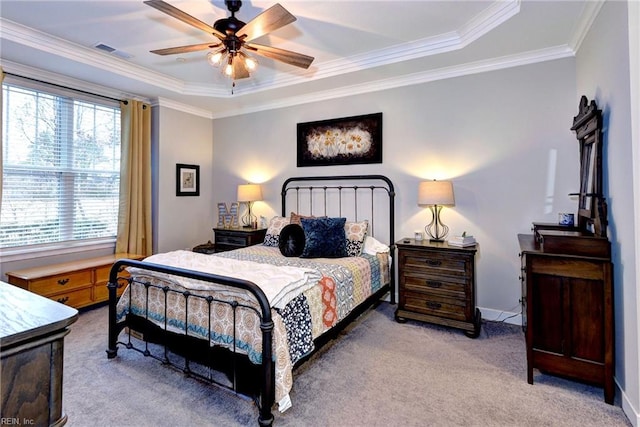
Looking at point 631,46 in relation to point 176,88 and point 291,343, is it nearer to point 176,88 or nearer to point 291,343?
point 291,343

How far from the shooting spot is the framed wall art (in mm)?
3943

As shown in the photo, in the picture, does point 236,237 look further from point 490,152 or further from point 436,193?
point 490,152

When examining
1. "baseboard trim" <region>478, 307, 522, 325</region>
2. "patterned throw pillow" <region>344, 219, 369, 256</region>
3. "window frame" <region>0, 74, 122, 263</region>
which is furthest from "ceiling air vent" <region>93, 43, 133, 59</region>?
"baseboard trim" <region>478, 307, 522, 325</region>

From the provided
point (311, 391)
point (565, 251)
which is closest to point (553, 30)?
point (565, 251)

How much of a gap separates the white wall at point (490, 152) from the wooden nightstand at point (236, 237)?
4.79 feet

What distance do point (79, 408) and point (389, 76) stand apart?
402 centimetres

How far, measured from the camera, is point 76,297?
3.50 m

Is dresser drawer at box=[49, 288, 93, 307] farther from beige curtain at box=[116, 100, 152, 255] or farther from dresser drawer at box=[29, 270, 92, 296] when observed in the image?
beige curtain at box=[116, 100, 152, 255]

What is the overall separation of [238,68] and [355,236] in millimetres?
2045

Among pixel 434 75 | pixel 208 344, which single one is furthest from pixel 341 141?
pixel 208 344

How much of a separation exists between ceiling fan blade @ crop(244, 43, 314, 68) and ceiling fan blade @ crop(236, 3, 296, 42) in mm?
122

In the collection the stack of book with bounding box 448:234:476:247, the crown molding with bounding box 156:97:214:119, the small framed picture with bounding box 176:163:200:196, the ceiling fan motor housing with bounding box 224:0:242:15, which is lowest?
the stack of book with bounding box 448:234:476:247

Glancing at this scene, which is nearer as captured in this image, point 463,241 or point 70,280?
point 463,241

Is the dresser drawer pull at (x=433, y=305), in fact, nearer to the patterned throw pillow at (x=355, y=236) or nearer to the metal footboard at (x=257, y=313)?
the patterned throw pillow at (x=355, y=236)
